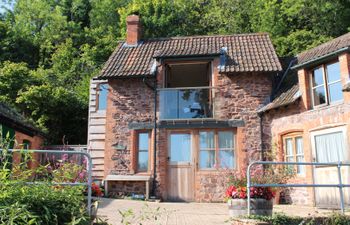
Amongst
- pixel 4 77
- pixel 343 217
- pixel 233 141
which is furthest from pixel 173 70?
pixel 4 77

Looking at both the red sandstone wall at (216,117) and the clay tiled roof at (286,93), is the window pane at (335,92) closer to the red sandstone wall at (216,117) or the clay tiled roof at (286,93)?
the clay tiled roof at (286,93)

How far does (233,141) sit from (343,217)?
288 inches

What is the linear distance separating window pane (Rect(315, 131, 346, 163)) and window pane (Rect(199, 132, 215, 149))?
4062mm

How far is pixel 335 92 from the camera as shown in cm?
1169

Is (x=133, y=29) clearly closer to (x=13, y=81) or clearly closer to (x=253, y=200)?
(x=13, y=81)

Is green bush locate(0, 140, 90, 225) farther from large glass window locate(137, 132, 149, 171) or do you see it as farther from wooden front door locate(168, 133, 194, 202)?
large glass window locate(137, 132, 149, 171)

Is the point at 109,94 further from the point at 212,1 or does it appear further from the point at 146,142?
the point at 212,1

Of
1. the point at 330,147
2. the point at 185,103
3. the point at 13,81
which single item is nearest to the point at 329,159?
the point at 330,147

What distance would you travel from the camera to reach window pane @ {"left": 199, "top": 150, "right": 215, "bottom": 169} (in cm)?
1441

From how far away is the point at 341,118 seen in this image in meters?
11.0

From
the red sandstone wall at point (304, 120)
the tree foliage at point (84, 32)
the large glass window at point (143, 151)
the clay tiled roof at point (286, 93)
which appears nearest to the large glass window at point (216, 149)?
the red sandstone wall at point (304, 120)

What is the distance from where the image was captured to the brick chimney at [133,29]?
57.3 feet

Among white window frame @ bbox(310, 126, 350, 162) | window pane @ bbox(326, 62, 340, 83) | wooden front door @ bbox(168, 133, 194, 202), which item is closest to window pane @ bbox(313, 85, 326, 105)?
window pane @ bbox(326, 62, 340, 83)

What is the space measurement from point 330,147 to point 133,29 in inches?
417
